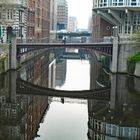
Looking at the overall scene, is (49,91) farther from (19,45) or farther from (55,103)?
(19,45)

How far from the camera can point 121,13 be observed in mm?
92000

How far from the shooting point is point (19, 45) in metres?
74.3

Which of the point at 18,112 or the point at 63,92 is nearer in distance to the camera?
the point at 18,112

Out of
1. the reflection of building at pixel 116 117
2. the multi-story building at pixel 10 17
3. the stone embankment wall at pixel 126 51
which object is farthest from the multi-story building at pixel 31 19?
the reflection of building at pixel 116 117

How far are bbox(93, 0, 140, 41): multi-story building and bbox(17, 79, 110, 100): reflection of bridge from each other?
32.4 m

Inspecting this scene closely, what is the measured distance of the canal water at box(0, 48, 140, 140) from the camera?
3397cm

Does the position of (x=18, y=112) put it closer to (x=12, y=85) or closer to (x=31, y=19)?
(x=12, y=85)

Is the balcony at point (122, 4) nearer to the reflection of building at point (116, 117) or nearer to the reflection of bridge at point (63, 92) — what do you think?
the reflection of bridge at point (63, 92)

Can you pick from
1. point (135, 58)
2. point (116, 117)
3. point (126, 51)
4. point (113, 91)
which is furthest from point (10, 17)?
point (116, 117)

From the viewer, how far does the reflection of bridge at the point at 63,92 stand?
171 feet

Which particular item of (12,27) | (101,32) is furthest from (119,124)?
(101,32)

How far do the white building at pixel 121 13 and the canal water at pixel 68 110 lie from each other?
906 inches

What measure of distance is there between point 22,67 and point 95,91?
25.3m

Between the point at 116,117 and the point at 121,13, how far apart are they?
55.5 meters
